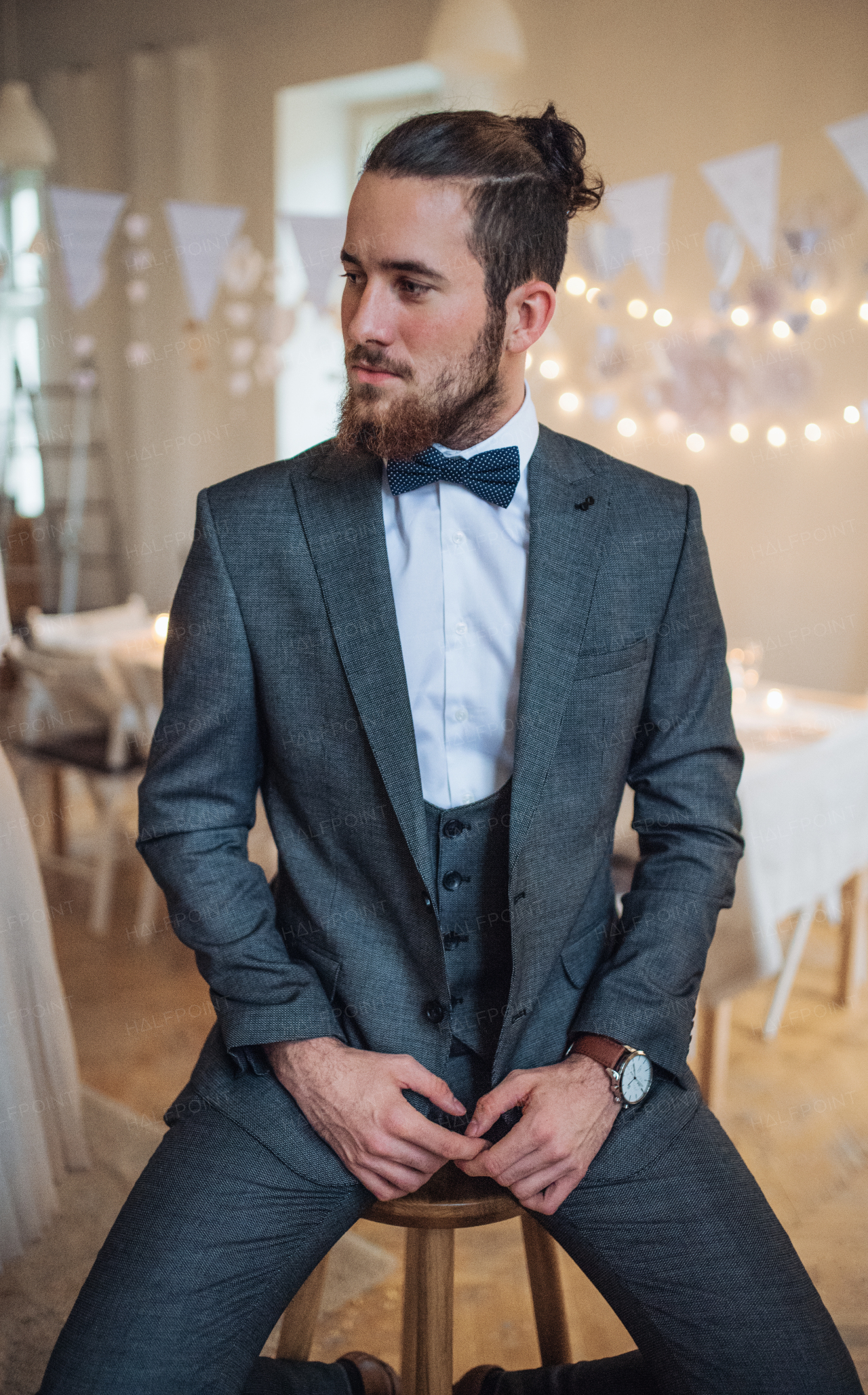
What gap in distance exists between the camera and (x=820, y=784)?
7.81 feet

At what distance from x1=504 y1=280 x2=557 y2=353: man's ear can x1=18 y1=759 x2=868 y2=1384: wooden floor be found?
4.68 ft

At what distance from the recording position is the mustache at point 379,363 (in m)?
1.17

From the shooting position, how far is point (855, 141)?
8.79 ft

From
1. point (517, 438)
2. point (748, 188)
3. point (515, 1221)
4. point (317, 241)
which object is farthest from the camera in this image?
point (317, 241)

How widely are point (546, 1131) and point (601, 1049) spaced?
0.41 feet

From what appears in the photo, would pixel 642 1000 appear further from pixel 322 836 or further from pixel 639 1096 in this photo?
pixel 322 836

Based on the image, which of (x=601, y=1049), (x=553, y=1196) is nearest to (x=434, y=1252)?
(x=553, y=1196)

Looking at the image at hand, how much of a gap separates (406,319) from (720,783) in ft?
2.07

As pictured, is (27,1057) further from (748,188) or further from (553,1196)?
(748,188)

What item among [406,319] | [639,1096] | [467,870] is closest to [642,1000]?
[639,1096]

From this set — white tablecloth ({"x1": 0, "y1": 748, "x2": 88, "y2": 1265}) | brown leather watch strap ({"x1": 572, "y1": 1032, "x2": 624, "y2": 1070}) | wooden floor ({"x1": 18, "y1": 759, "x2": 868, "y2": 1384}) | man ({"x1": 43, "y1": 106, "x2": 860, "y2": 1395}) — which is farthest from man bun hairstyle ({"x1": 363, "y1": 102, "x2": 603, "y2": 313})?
wooden floor ({"x1": 18, "y1": 759, "x2": 868, "y2": 1384})

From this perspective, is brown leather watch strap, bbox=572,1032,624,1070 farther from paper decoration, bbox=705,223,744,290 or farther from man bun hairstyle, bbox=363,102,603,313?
paper decoration, bbox=705,223,744,290

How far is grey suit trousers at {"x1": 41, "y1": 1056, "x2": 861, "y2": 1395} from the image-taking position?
101cm

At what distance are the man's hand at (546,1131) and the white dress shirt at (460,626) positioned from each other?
12.3 inches
